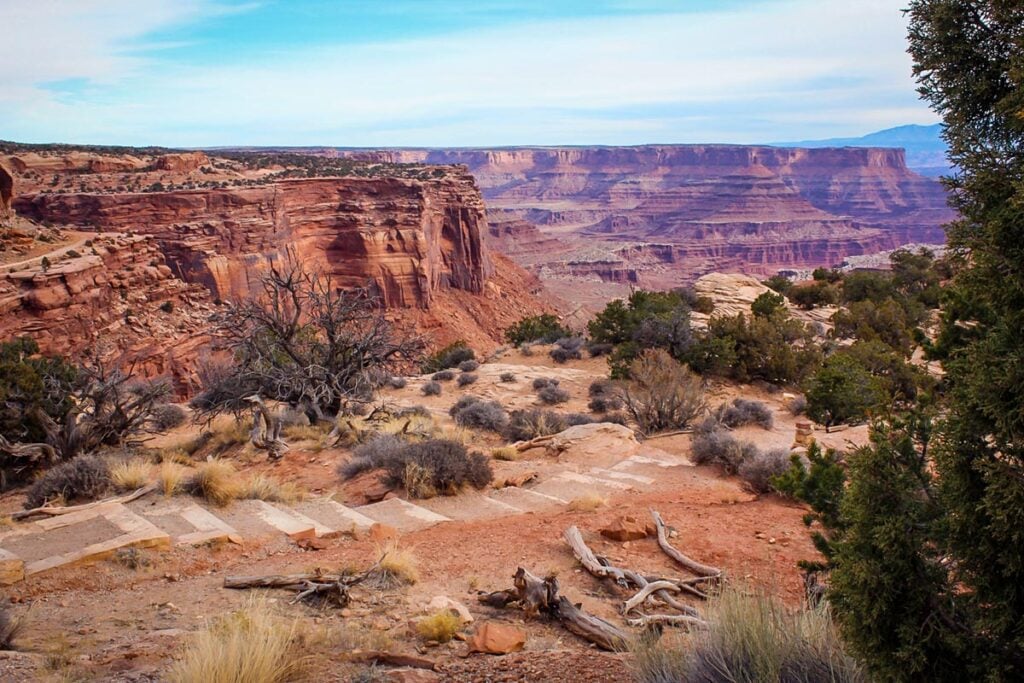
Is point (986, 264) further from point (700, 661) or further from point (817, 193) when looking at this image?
point (817, 193)

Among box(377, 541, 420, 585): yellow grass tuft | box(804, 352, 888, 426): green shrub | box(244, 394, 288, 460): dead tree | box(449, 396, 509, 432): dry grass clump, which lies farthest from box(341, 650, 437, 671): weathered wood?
box(804, 352, 888, 426): green shrub

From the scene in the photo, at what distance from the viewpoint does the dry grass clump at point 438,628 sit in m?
4.71

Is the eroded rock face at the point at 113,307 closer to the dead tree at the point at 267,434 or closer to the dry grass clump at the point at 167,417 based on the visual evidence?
the dry grass clump at the point at 167,417

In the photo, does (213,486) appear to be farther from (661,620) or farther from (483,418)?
(483,418)

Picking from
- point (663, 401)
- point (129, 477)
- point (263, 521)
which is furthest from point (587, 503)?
point (663, 401)

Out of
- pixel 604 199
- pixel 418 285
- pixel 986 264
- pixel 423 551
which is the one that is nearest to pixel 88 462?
pixel 423 551

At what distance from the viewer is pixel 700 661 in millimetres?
3406

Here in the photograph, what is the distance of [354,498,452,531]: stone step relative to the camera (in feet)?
26.7

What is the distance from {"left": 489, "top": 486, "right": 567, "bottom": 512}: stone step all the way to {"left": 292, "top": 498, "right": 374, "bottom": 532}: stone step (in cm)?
193

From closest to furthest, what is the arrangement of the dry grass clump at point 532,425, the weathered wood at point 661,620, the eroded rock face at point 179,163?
the weathered wood at point 661,620 → the dry grass clump at point 532,425 → the eroded rock face at point 179,163

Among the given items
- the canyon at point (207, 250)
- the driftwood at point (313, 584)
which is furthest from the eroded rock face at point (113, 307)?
the driftwood at point (313, 584)

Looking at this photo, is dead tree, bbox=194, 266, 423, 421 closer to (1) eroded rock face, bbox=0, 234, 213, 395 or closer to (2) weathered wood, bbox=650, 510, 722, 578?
(2) weathered wood, bbox=650, 510, 722, 578

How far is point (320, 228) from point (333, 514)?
43349 millimetres

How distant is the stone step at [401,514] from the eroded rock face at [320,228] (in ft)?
108
